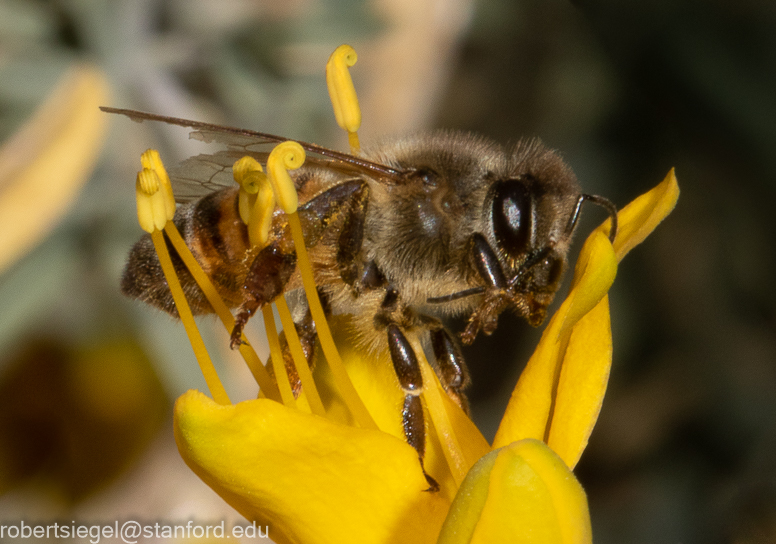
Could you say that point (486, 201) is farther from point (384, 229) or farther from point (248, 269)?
point (248, 269)

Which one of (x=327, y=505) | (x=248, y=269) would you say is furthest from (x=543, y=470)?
(x=248, y=269)

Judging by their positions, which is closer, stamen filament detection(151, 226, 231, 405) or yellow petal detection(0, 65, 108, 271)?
stamen filament detection(151, 226, 231, 405)

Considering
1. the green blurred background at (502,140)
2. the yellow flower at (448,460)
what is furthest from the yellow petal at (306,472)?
the green blurred background at (502,140)

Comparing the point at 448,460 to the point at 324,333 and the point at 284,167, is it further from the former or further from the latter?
the point at 284,167

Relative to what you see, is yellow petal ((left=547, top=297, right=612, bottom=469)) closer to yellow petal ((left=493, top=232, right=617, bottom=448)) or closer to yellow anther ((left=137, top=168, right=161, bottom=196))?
yellow petal ((left=493, top=232, right=617, bottom=448))

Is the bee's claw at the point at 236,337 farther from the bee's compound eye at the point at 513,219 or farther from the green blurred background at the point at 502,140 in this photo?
the green blurred background at the point at 502,140

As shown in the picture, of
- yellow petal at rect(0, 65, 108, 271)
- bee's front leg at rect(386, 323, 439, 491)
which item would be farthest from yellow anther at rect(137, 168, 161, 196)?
yellow petal at rect(0, 65, 108, 271)

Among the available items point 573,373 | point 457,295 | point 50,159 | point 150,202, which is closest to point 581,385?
point 573,373
